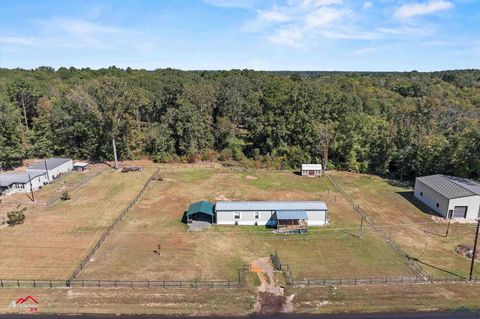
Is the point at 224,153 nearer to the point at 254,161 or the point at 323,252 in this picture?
the point at 254,161

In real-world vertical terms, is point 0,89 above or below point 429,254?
above

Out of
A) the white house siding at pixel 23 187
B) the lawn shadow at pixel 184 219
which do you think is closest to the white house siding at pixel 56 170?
the white house siding at pixel 23 187

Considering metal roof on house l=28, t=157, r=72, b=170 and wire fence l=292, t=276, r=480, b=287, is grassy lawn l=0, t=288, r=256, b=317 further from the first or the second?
metal roof on house l=28, t=157, r=72, b=170

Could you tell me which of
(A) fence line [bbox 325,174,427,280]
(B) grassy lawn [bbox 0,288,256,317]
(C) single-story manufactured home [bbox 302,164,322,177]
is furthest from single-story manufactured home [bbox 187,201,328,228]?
(C) single-story manufactured home [bbox 302,164,322,177]

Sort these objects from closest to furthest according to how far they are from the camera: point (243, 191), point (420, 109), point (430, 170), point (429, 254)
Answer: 1. point (429, 254)
2. point (243, 191)
3. point (430, 170)
4. point (420, 109)

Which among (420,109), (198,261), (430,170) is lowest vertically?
(198,261)

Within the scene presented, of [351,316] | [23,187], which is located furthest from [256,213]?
[23,187]

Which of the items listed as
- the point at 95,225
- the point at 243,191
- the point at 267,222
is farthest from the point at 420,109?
the point at 95,225

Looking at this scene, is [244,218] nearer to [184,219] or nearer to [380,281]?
[184,219]
